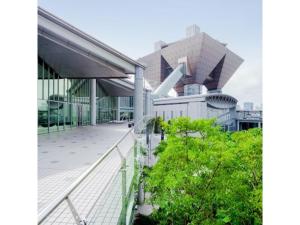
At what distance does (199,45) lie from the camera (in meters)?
42.7

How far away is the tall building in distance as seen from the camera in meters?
44.0

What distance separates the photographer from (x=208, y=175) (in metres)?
3.12

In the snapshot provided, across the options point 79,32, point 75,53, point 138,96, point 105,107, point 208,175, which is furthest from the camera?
point 105,107

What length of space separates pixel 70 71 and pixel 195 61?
37.1 m

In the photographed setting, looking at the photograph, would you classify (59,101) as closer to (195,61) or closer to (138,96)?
(138,96)

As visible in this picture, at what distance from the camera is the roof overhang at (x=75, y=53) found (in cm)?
626

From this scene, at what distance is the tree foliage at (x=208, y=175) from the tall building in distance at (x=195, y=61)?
1624 inches

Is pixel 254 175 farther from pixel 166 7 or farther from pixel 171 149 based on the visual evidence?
pixel 166 7

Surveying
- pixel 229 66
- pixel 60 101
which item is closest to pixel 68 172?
pixel 60 101

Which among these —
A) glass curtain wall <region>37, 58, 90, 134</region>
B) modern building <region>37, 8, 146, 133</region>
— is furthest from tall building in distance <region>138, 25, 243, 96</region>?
modern building <region>37, 8, 146, 133</region>

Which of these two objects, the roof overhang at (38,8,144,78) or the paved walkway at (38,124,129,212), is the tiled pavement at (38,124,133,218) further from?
the roof overhang at (38,8,144,78)
